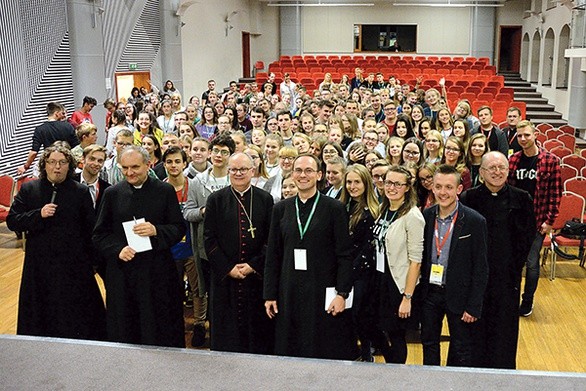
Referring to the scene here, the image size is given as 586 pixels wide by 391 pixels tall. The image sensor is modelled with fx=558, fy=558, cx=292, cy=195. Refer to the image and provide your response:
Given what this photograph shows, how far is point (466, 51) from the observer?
69.7 feet

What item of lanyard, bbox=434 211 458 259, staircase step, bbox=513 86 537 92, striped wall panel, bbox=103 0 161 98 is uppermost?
striped wall panel, bbox=103 0 161 98

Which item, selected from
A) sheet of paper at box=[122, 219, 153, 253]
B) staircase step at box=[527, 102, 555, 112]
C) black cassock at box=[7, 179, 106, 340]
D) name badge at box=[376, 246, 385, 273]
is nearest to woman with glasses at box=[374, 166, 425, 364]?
name badge at box=[376, 246, 385, 273]

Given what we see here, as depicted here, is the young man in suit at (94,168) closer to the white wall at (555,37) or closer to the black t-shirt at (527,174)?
the black t-shirt at (527,174)

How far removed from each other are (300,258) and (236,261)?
0.48 m

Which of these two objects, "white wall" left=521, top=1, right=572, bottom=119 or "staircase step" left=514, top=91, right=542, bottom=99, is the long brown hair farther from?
"staircase step" left=514, top=91, right=542, bottom=99

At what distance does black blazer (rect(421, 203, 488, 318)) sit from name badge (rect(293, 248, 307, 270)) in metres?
0.78

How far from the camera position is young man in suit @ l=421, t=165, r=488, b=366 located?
3.02m

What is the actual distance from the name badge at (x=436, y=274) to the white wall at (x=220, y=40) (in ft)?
42.8

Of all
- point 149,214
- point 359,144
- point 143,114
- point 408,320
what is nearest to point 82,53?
point 143,114

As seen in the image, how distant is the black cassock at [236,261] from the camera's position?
10.8ft

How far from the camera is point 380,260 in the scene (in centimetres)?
328

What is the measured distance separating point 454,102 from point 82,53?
8723 millimetres

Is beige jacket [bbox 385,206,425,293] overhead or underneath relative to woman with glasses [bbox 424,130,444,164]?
underneath

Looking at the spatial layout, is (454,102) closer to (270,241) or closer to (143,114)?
(143,114)
